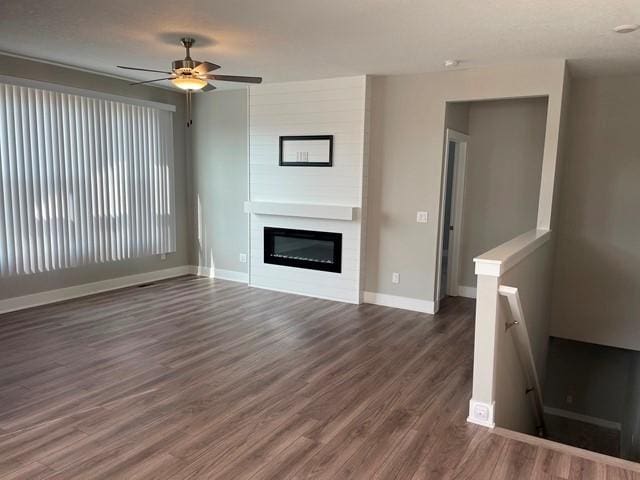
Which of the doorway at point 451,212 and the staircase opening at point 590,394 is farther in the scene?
the staircase opening at point 590,394

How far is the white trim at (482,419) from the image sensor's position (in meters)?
2.98

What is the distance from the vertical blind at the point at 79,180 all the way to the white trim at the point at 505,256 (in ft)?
15.4

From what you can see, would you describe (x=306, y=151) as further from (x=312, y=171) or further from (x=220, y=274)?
(x=220, y=274)

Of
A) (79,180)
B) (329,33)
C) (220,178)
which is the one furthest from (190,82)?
(220,178)

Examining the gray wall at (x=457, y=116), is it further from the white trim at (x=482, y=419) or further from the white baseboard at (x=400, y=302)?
the white trim at (x=482, y=419)

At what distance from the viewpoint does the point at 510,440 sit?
2.81 metres

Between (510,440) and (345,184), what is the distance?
11.5ft

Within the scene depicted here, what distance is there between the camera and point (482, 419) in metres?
3.00

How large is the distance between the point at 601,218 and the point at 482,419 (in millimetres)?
3428

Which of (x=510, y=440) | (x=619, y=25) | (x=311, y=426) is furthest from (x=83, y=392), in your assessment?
(x=619, y=25)

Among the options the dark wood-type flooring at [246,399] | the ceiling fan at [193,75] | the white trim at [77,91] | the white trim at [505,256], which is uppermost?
the white trim at [77,91]

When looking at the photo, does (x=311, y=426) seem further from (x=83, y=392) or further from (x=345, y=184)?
(x=345, y=184)

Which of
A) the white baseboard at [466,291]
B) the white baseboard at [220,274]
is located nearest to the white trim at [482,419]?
the white baseboard at [466,291]

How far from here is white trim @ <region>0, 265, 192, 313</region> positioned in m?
5.10
